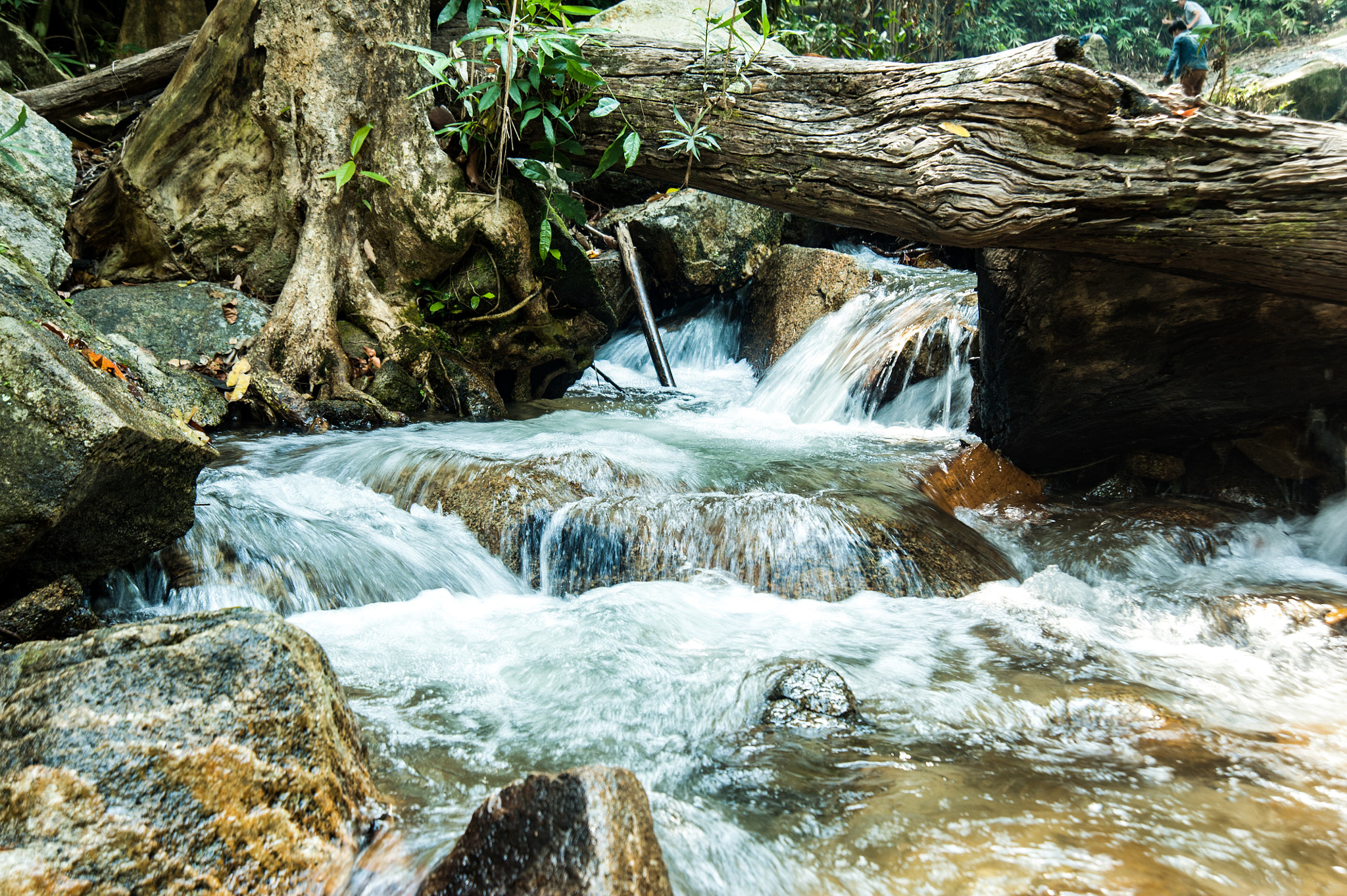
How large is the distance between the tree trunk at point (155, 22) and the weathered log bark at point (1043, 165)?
7303 millimetres

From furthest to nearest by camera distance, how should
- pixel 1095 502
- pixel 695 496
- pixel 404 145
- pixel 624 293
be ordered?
1. pixel 624 293
2. pixel 404 145
3. pixel 1095 502
4. pixel 695 496

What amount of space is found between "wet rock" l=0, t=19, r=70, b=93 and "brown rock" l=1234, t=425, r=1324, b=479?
10.4 metres

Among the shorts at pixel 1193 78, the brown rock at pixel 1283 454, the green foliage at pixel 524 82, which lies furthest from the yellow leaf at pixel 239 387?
the shorts at pixel 1193 78

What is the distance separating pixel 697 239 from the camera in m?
8.78

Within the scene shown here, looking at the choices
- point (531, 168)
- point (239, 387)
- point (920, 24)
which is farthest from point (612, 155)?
point (920, 24)

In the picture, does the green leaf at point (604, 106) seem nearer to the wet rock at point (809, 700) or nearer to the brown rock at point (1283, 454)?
the wet rock at point (809, 700)

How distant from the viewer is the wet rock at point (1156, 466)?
4.93 metres

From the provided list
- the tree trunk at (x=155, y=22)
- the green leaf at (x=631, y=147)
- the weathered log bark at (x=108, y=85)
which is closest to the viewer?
the green leaf at (x=631, y=147)

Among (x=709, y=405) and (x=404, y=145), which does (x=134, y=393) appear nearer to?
(x=404, y=145)

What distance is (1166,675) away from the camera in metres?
2.80

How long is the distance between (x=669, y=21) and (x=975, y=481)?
3871 millimetres

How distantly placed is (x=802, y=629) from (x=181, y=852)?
7.58ft

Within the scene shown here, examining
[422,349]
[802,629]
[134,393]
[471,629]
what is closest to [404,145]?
[422,349]

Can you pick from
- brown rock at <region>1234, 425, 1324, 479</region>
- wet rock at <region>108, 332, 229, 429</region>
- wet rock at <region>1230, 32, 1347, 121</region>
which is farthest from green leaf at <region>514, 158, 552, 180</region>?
wet rock at <region>1230, 32, 1347, 121</region>
